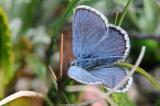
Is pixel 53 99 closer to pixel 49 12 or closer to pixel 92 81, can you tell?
pixel 92 81

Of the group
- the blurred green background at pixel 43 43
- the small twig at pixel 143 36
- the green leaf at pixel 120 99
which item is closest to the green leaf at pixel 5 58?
the blurred green background at pixel 43 43

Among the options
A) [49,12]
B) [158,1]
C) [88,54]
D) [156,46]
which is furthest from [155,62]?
[88,54]

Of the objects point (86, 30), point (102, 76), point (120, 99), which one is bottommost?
point (120, 99)

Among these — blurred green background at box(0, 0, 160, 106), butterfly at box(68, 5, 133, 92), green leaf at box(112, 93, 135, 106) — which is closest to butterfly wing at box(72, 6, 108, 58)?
butterfly at box(68, 5, 133, 92)

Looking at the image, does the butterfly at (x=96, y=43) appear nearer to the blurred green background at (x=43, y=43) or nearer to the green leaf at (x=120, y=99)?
the green leaf at (x=120, y=99)

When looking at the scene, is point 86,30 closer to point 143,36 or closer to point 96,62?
point 96,62

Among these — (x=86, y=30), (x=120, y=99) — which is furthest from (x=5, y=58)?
(x=86, y=30)

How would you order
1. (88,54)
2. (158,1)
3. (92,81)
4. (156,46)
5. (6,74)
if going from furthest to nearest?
(156,46), (158,1), (6,74), (88,54), (92,81)
